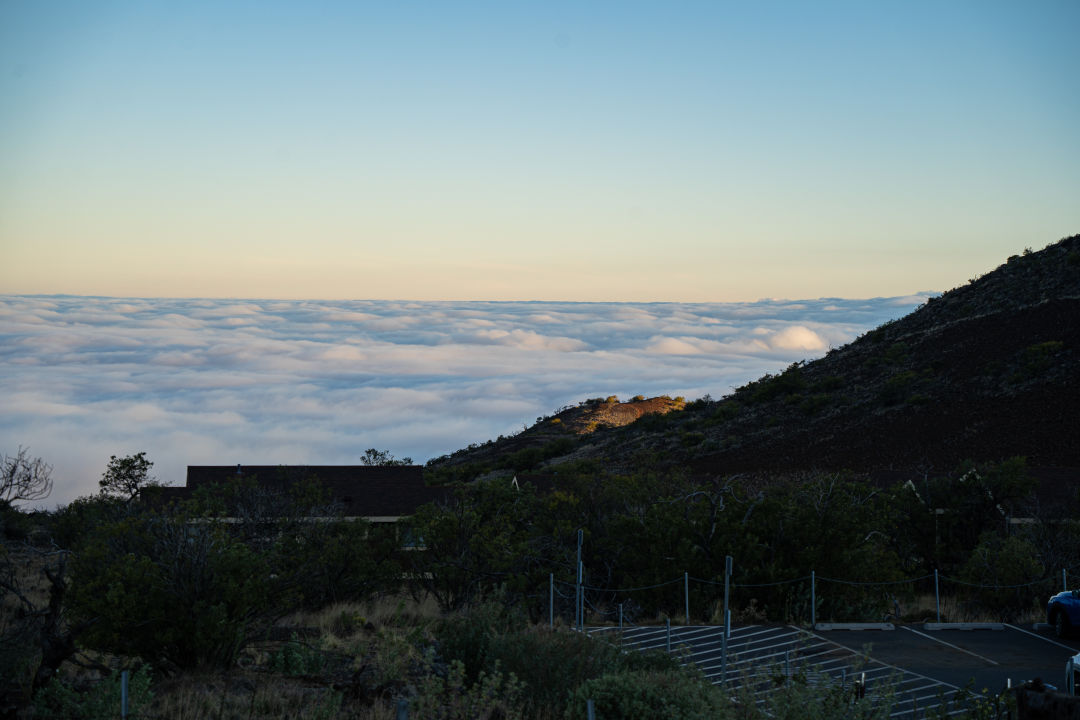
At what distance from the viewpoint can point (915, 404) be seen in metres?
59.7

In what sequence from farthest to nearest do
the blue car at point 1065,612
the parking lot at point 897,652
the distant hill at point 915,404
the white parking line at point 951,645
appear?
the distant hill at point 915,404
the blue car at point 1065,612
the white parking line at point 951,645
the parking lot at point 897,652

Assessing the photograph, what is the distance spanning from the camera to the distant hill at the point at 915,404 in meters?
52.3

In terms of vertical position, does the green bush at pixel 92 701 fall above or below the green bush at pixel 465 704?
below

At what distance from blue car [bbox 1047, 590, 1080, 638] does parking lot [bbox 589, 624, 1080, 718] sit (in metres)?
0.25

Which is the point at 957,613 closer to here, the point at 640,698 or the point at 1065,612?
the point at 1065,612

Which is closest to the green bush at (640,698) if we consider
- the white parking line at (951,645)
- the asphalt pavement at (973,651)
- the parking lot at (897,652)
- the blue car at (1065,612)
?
the parking lot at (897,652)

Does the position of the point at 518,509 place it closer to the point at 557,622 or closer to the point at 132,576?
the point at 557,622

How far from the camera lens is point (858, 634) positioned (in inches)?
739

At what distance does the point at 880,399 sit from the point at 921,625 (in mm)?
45360

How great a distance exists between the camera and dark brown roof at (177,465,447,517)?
33062mm

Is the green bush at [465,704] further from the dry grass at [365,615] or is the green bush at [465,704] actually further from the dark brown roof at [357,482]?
the dark brown roof at [357,482]

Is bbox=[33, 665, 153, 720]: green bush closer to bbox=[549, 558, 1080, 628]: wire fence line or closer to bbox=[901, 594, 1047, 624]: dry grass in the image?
bbox=[549, 558, 1080, 628]: wire fence line

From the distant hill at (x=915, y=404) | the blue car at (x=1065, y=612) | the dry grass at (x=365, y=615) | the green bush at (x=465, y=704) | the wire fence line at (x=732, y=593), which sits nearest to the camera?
the green bush at (x=465, y=704)

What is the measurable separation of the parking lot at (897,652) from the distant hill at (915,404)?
26442 millimetres
